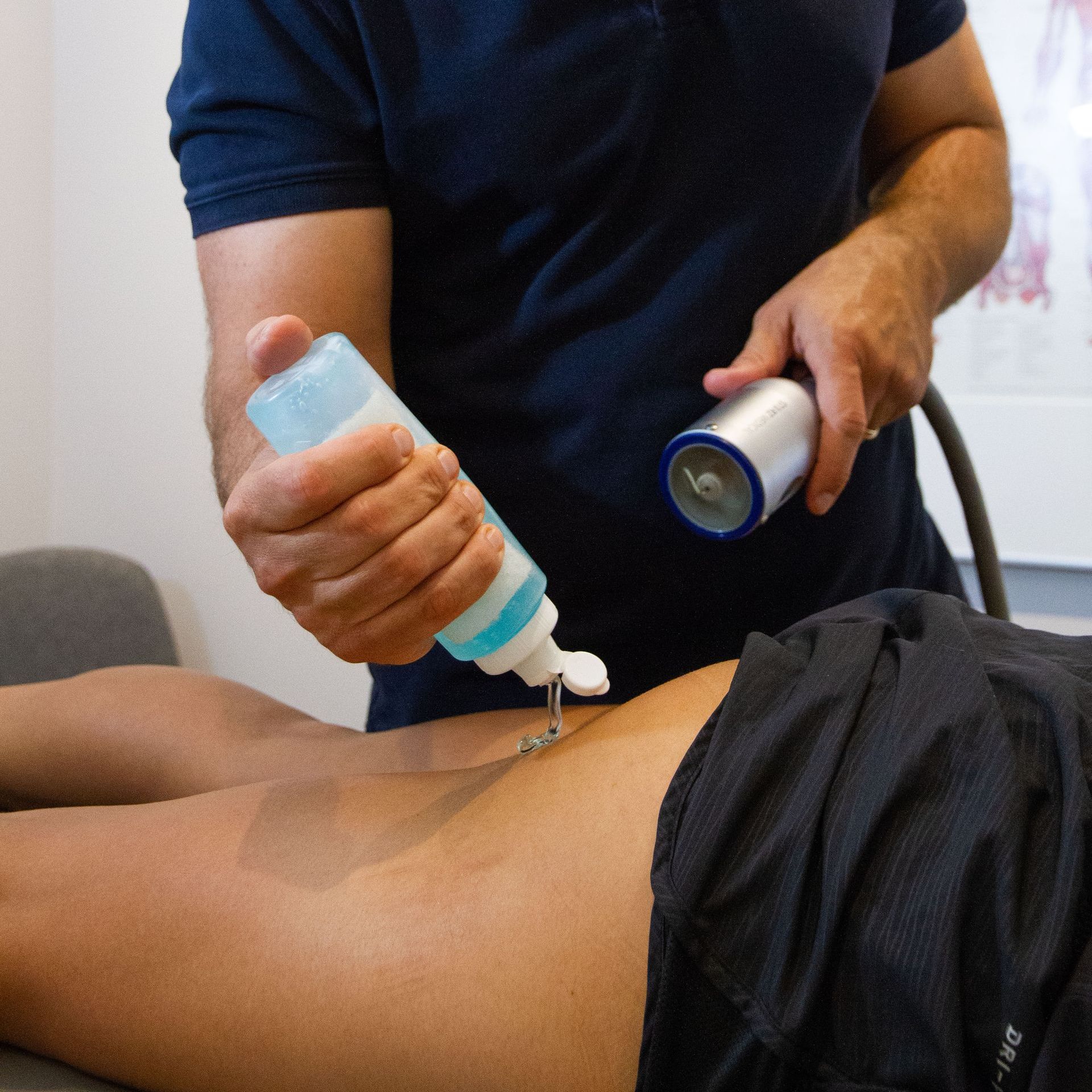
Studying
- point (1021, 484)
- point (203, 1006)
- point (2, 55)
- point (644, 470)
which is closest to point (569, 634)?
point (644, 470)

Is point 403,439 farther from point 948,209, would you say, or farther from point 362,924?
point 948,209

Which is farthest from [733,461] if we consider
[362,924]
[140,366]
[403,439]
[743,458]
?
[140,366]

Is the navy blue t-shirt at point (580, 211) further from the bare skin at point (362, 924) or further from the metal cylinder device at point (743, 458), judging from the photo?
the bare skin at point (362, 924)

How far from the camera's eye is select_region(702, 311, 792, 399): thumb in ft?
A: 2.34

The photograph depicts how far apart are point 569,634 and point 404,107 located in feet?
1.41

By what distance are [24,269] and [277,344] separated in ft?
5.57

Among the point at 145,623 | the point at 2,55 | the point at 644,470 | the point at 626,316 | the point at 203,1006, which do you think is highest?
the point at 2,55

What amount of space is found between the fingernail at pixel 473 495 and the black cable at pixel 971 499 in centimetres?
65

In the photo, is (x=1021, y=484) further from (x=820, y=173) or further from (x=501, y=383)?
(x=501, y=383)

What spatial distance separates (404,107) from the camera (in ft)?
2.38

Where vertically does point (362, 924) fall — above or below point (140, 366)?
below

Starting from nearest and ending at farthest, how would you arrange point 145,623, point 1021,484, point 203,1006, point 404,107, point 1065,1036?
point 1065,1036 < point 203,1006 < point 404,107 < point 1021,484 < point 145,623

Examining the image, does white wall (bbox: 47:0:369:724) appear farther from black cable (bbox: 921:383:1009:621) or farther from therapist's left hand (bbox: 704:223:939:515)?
therapist's left hand (bbox: 704:223:939:515)

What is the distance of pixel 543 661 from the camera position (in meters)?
0.55
